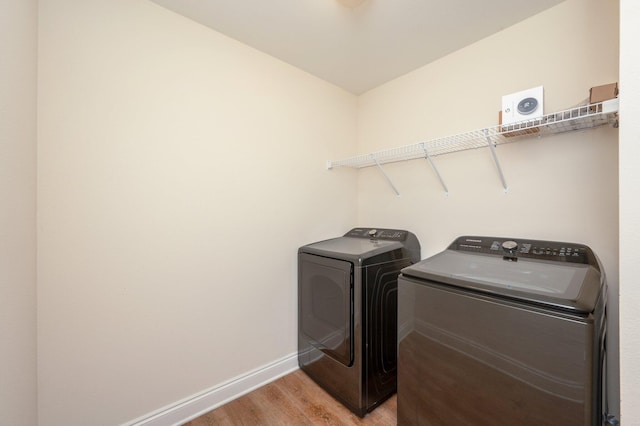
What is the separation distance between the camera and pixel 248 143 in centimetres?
185

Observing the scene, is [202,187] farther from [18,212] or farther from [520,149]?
[520,149]

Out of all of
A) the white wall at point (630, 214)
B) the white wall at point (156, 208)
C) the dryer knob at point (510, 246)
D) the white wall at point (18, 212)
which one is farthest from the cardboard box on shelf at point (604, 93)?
the white wall at point (18, 212)

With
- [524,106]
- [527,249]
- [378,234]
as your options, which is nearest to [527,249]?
[527,249]

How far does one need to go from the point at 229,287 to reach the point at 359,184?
5.26 ft

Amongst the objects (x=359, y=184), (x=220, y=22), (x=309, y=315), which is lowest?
(x=309, y=315)

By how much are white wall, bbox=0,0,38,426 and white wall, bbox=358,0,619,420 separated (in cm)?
224

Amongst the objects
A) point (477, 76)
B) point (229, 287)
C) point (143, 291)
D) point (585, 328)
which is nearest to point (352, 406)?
point (229, 287)

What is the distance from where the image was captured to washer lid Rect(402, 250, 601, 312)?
2.83ft

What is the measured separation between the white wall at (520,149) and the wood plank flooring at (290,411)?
122 centimetres

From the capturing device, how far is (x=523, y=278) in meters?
1.05

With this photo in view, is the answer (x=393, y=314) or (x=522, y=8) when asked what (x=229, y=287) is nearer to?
(x=393, y=314)

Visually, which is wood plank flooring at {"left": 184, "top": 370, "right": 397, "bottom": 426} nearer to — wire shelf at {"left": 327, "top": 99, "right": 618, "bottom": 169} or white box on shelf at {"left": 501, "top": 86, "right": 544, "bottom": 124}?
wire shelf at {"left": 327, "top": 99, "right": 618, "bottom": 169}

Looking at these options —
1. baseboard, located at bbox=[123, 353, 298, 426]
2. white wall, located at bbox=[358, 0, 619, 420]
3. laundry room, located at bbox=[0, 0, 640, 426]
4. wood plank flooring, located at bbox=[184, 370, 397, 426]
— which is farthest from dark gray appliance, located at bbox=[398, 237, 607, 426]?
baseboard, located at bbox=[123, 353, 298, 426]

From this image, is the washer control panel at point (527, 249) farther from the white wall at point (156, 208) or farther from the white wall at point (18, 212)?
the white wall at point (18, 212)
